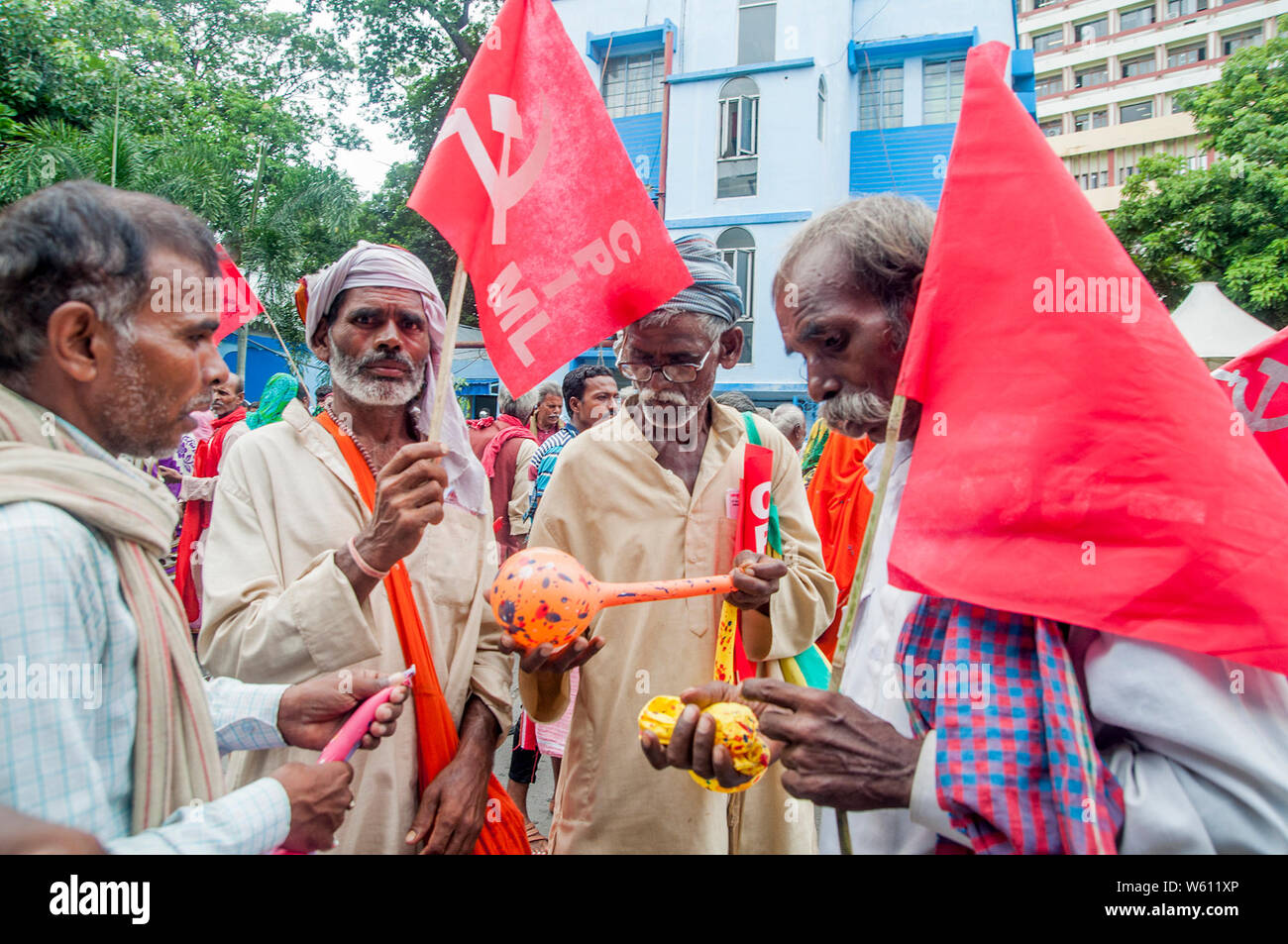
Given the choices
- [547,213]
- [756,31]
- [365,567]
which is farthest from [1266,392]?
[756,31]

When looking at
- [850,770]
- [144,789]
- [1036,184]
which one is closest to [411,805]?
[144,789]

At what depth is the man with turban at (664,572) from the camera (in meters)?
2.36

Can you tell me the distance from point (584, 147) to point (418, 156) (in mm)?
26908

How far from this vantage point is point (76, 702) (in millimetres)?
1289

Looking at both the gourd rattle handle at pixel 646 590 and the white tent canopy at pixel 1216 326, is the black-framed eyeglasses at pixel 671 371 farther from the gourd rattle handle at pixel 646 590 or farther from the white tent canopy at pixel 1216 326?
the white tent canopy at pixel 1216 326

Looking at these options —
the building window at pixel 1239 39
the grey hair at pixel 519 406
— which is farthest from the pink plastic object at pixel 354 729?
the building window at pixel 1239 39

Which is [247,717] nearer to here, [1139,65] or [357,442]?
[357,442]

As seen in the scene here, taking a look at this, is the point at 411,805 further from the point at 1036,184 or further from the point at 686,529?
the point at 1036,184

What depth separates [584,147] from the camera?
88.4 inches

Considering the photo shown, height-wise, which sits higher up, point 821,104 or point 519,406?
point 821,104

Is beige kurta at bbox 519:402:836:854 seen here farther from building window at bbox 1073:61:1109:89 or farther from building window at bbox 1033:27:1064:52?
building window at bbox 1033:27:1064:52

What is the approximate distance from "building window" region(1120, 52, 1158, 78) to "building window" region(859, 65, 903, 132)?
1414 inches

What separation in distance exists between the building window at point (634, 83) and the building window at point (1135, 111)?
122 ft

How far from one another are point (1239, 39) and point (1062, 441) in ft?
187
